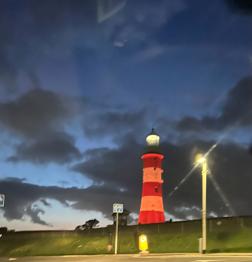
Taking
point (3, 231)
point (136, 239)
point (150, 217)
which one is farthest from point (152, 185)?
point (3, 231)

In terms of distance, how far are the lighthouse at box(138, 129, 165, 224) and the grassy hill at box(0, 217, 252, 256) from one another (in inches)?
456

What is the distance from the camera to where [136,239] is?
58.4 m

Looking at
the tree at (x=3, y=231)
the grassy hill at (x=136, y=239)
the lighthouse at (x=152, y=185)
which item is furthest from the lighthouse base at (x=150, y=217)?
the tree at (x=3, y=231)

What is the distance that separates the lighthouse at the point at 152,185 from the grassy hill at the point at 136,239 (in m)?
11.6

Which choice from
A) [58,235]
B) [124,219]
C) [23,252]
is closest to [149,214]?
Answer: [58,235]

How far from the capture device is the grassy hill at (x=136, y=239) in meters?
46.9

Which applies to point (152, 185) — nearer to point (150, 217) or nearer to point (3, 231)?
point (150, 217)

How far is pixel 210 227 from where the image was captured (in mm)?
50875

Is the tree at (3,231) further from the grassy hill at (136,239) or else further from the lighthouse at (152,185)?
the lighthouse at (152,185)

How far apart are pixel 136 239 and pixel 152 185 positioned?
23241mm

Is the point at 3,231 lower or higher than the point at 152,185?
lower

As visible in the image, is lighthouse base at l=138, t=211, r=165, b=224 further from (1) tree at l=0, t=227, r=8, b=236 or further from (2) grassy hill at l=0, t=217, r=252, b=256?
(1) tree at l=0, t=227, r=8, b=236

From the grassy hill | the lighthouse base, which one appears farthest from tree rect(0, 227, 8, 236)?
the lighthouse base

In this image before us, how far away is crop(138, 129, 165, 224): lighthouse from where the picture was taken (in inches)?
3142
